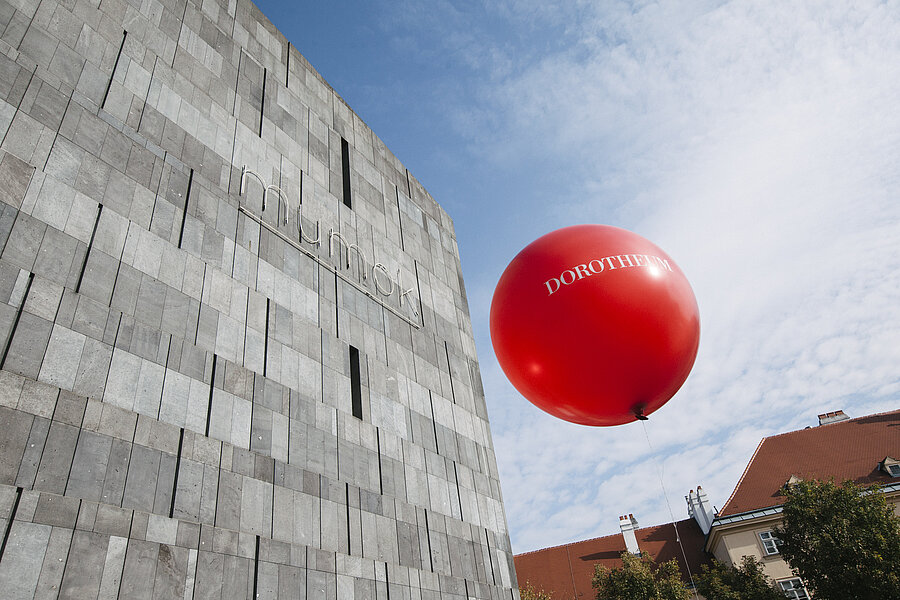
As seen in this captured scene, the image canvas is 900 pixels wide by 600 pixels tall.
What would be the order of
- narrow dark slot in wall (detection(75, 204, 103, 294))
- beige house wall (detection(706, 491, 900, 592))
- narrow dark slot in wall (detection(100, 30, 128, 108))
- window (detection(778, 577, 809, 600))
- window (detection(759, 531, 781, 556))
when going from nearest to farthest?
1. narrow dark slot in wall (detection(75, 204, 103, 294))
2. narrow dark slot in wall (detection(100, 30, 128, 108))
3. window (detection(778, 577, 809, 600))
4. beige house wall (detection(706, 491, 900, 592))
5. window (detection(759, 531, 781, 556))

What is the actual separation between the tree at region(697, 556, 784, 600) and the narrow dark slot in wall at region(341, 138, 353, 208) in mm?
25236

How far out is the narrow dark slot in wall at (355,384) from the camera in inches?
484

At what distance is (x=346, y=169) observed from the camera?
16047 millimetres

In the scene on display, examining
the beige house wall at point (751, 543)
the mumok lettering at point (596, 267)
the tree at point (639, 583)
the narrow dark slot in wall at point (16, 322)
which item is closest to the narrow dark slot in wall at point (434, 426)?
the mumok lettering at point (596, 267)

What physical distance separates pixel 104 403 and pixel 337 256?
6.87 metres

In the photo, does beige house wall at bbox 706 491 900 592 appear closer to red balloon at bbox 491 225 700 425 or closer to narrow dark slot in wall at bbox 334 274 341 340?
narrow dark slot in wall at bbox 334 274 341 340

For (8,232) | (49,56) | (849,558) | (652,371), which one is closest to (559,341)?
(652,371)

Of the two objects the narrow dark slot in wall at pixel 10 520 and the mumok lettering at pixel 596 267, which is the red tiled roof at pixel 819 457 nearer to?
the mumok lettering at pixel 596 267

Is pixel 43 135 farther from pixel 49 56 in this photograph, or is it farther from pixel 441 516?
pixel 441 516

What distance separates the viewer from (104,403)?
7.68 meters

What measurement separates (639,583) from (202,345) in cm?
2522

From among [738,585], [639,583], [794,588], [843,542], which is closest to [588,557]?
[794,588]

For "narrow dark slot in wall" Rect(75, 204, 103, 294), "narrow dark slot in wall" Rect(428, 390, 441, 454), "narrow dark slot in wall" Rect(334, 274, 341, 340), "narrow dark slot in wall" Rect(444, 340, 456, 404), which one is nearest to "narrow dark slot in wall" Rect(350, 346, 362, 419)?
"narrow dark slot in wall" Rect(334, 274, 341, 340)

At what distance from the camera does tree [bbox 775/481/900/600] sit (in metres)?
21.5
